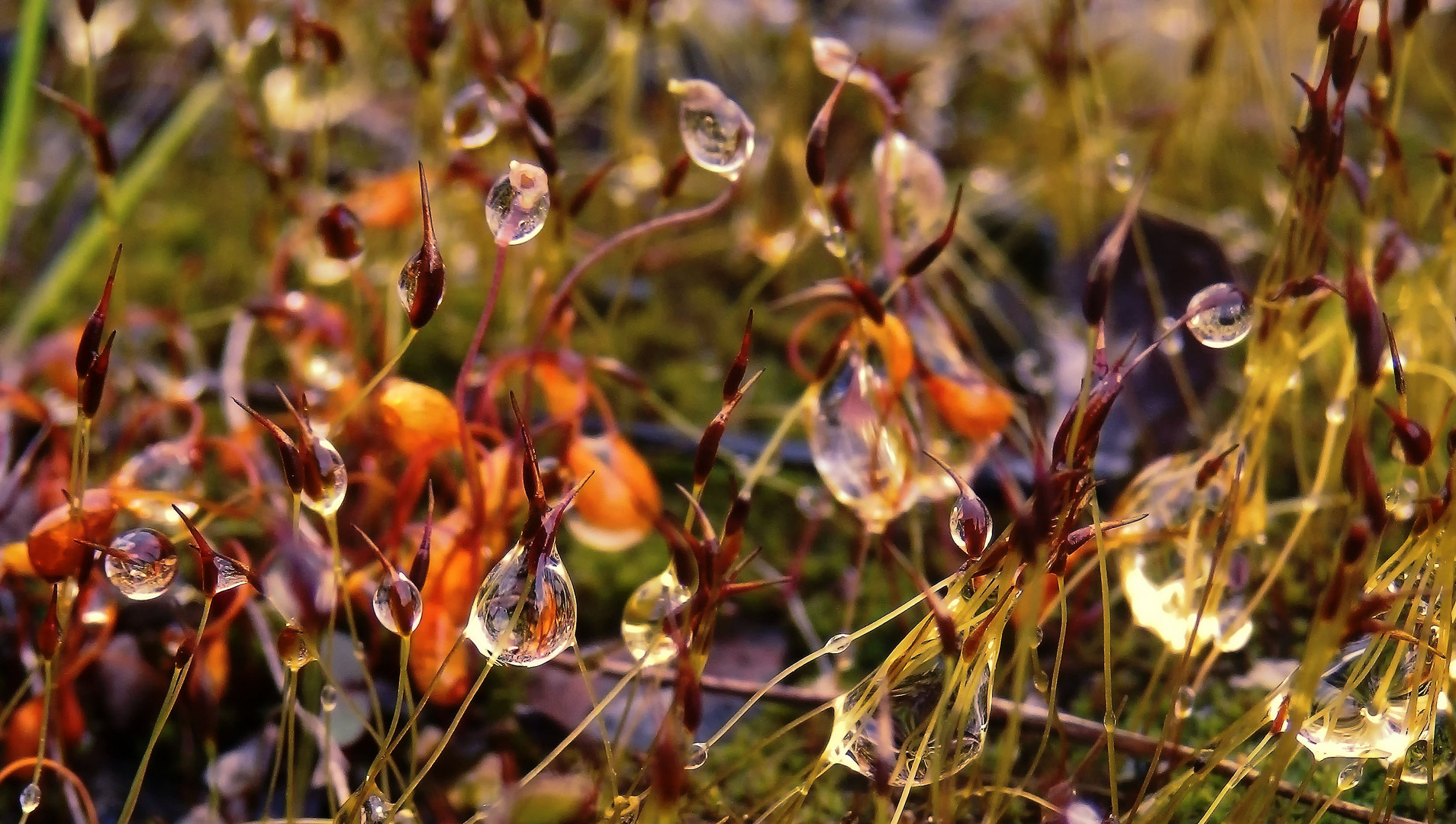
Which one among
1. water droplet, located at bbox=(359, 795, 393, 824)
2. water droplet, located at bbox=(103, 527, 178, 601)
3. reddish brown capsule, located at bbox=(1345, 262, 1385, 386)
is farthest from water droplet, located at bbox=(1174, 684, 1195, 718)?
water droplet, located at bbox=(103, 527, 178, 601)

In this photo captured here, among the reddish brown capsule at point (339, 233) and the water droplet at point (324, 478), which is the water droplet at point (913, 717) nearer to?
the water droplet at point (324, 478)

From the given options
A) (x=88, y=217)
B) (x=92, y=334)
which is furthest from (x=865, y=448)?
(x=88, y=217)

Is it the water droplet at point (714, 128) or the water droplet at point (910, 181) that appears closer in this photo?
the water droplet at point (714, 128)

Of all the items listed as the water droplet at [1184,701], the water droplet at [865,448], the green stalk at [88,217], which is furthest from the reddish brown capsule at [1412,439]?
the green stalk at [88,217]

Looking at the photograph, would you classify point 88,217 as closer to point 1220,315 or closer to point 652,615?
point 652,615

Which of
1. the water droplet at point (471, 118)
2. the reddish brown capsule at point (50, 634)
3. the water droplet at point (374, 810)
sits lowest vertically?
the water droplet at point (374, 810)

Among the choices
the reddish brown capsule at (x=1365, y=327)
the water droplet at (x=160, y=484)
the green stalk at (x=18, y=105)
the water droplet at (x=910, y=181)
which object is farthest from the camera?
the green stalk at (x=18, y=105)

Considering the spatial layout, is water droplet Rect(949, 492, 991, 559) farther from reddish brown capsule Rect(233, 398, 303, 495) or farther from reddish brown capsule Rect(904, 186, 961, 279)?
reddish brown capsule Rect(233, 398, 303, 495)

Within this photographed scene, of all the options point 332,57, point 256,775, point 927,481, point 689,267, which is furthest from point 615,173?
point 256,775
